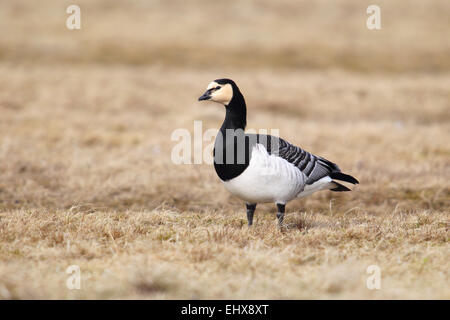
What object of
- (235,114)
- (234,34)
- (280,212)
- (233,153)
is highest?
(234,34)

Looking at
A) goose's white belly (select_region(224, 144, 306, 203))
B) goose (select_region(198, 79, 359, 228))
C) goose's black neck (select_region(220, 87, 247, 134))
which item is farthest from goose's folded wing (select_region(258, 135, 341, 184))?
goose's black neck (select_region(220, 87, 247, 134))

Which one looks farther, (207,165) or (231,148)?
(207,165)

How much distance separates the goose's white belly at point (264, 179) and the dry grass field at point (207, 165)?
460mm

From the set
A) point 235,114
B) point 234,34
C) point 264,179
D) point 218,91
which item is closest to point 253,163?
point 264,179

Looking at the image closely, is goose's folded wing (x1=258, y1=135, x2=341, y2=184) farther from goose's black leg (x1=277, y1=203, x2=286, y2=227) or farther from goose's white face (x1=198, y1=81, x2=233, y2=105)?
goose's white face (x1=198, y1=81, x2=233, y2=105)

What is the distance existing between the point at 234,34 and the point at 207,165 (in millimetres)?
22805

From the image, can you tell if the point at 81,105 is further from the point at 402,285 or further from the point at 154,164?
the point at 402,285

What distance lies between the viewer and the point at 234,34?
34.1 m

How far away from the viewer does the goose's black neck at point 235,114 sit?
7.27 metres

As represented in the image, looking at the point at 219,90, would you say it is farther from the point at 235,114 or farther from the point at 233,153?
the point at 233,153

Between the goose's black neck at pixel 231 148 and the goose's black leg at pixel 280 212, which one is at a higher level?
the goose's black neck at pixel 231 148

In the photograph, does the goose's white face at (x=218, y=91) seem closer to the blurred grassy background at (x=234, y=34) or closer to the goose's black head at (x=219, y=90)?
the goose's black head at (x=219, y=90)

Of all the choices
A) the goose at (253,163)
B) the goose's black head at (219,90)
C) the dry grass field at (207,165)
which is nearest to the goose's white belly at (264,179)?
the goose at (253,163)
